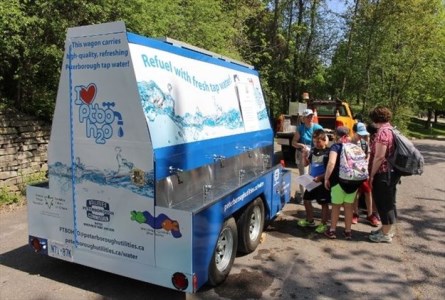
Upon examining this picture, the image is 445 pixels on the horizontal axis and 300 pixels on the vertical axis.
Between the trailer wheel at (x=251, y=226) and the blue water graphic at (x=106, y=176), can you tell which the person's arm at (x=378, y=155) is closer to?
the trailer wheel at (x=251, y=226)

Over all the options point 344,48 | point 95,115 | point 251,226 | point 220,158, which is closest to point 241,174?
point 220,158

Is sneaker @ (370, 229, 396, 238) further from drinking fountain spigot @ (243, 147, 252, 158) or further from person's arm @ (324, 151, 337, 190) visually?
drinking fountain spigot @ (243, 147, 252, 158)

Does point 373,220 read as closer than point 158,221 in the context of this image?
No

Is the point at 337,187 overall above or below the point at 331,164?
below

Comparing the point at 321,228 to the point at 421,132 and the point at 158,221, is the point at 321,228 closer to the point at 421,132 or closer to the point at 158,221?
the point at 158,221

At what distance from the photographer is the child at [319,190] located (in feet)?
20.6

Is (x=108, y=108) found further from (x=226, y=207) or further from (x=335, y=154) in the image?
(x=335, y=154)

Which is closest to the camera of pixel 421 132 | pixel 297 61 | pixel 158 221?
pixel 158 221

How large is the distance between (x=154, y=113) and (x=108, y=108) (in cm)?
42

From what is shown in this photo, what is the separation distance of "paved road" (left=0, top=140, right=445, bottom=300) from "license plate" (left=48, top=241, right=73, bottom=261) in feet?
1.08

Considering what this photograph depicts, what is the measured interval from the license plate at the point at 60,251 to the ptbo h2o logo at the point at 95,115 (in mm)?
1174

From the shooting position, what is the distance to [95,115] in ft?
12.5

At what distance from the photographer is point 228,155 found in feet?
17.3

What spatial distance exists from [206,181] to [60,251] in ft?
5.49
